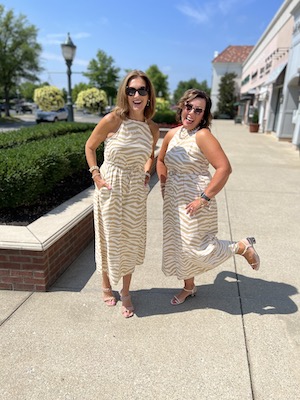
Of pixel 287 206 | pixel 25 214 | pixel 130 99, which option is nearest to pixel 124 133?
pixel 130 99

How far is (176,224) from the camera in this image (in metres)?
2.52

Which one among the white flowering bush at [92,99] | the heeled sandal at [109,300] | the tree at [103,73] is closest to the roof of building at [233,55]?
the tree at [103,73]

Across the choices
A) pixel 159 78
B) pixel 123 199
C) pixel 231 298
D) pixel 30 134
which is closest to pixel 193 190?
pixel 123 199

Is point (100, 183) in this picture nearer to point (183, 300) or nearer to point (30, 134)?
point (183, 300)

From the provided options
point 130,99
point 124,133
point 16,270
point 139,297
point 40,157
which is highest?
point 130,99

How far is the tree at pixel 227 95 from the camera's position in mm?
45188

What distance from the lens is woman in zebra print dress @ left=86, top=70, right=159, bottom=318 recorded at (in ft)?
7.52

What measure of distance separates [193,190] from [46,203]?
2.33 meters

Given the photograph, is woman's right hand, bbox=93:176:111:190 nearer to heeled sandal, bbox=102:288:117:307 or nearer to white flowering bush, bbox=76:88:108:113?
heeled sandal, bbox=102:288:117:307

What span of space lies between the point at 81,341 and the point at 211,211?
137 cm

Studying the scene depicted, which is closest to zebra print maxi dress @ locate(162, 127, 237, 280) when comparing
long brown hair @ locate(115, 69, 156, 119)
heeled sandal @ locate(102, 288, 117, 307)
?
long brown hair @ locate(115, 69, 156, 119)

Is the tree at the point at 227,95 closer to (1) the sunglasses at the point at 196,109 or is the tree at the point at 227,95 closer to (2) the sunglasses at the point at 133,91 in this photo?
(1) the sunglasses at the point at 196,109

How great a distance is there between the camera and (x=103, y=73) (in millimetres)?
51219

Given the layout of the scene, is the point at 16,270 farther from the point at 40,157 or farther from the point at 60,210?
the point at 40,157
